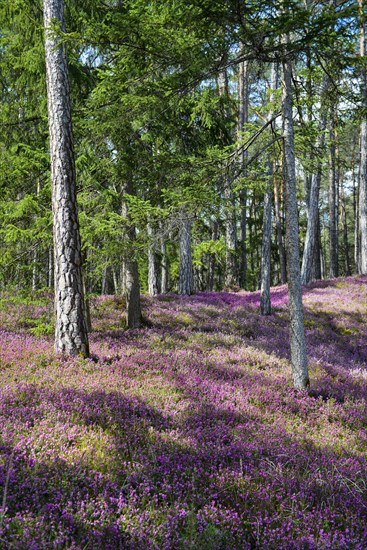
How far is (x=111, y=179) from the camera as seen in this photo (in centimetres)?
995

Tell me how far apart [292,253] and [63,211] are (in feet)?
14.8

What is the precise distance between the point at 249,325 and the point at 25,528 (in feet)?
34.2

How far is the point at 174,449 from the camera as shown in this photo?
4320mm

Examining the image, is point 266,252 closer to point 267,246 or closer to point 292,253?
point 267,246

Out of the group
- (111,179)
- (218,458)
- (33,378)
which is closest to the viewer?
(218,458)

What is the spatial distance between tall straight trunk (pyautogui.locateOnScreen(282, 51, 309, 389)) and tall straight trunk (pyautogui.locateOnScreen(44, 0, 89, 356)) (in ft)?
13.4

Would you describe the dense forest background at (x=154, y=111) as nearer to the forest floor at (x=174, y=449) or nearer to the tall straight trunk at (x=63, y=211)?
the tall straight trunk at (x=63, y=211)

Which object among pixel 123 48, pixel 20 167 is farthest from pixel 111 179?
pixel 123 48

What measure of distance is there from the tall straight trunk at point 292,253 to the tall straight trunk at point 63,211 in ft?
13.4

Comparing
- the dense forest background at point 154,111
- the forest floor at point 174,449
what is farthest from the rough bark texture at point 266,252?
the forest floor at point 174,449

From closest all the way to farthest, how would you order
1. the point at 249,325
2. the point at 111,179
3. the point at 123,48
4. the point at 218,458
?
the point at 218,458 < the point at 123,48 < the point at 111,179 < the point at 249,325

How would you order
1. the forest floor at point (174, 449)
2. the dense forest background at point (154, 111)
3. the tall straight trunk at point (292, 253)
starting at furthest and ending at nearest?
the tall straight trunk at point (292, 253) < the dense forest background at point (154, 111) < the forest floor at point (174, 449)

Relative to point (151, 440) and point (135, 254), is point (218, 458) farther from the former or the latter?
point (135, 254)

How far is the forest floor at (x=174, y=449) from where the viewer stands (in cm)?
315
